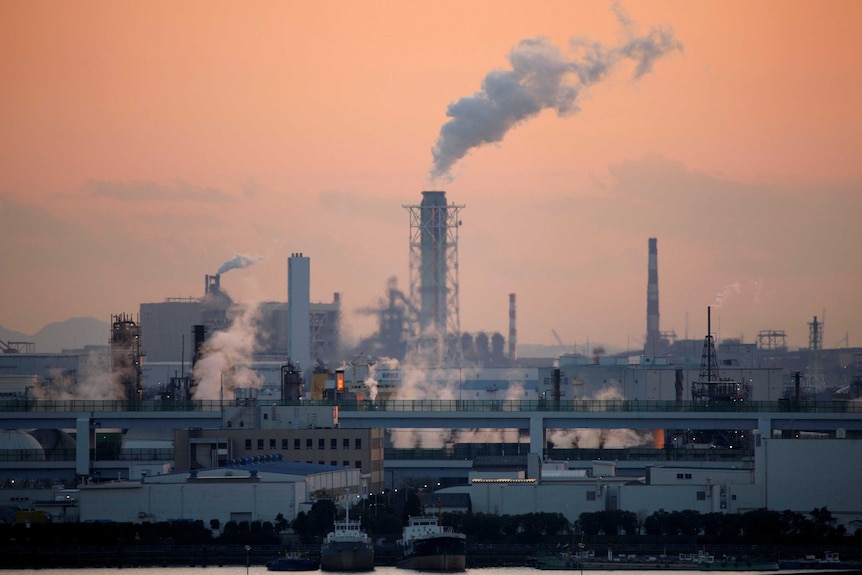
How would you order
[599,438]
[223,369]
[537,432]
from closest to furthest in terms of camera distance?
[537,432], [599,438], [223,369]

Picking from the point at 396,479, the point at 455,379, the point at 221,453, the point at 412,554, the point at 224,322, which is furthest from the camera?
the point at 224,322

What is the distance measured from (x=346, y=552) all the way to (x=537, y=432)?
2828cm

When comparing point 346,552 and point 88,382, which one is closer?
point 346,552

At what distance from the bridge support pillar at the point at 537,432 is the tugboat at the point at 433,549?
80.1ft

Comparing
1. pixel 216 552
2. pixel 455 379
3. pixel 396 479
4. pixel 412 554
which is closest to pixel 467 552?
pixel 412 554

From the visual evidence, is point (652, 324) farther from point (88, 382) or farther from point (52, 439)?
point (52, 439)

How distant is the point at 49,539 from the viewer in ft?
220

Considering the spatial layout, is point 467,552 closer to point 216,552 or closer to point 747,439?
point 216,552

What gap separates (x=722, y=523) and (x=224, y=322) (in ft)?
327

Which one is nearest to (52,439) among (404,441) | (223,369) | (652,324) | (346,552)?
(223,369)

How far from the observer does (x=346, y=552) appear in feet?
208

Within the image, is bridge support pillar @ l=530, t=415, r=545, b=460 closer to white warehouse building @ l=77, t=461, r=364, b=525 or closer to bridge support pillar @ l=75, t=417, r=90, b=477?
white warehouse building @ l=77, t=461, r=364, b=525

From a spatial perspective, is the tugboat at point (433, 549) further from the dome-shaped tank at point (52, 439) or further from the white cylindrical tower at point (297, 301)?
the white cylindrical tower at point (297, 301)

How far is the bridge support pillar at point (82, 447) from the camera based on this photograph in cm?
8762
